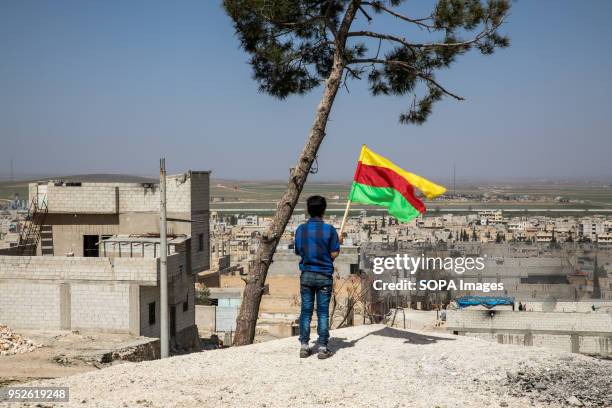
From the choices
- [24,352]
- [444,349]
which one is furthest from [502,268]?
[444,349]

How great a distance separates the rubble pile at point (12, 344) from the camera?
1570 centimetres

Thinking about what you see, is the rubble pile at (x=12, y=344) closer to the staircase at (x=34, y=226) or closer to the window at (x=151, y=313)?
the window at (x=151, y=313)

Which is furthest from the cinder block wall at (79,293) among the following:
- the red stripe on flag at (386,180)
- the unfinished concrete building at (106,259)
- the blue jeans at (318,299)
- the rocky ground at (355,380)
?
the blue jeans at (318,299)

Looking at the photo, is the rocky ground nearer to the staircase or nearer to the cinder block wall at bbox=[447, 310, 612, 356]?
the cinder block wall at bbox=[447, 310, 612, 356]

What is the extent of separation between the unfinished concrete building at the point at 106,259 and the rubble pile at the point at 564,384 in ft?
43.5

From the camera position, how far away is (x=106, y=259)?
23.1 m

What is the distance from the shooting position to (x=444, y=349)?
9062 mm

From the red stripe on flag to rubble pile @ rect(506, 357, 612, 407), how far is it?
114 inches

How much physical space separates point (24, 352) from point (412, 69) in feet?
31.9

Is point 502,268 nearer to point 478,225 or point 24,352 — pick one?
point 24,352

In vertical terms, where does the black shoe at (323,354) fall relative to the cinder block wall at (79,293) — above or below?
above

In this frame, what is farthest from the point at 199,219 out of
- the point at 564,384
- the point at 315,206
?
the point at 564,384

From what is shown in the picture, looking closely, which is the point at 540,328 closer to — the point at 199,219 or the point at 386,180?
the point at 199,219

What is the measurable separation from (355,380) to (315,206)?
191 cm
